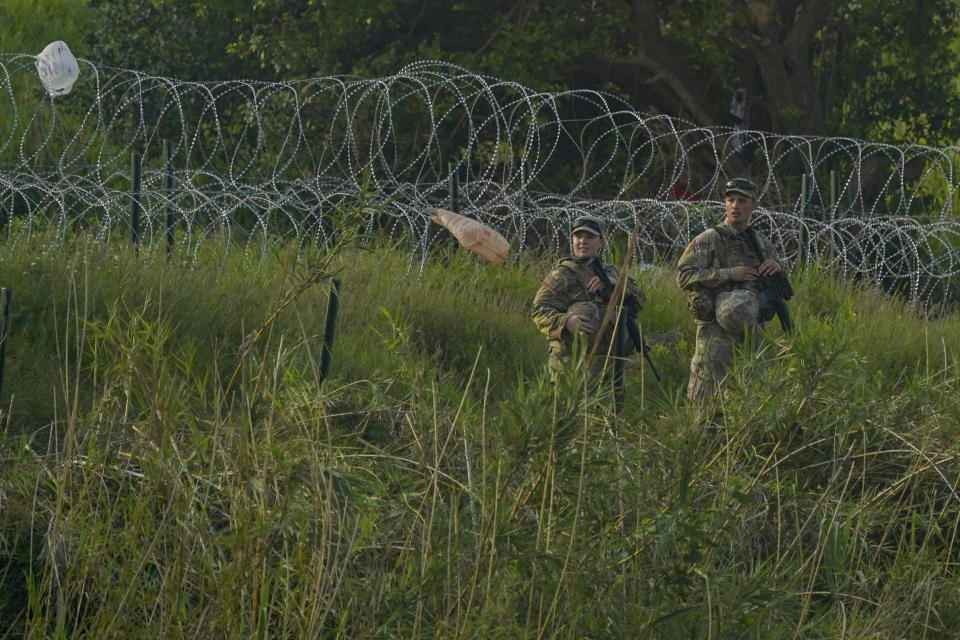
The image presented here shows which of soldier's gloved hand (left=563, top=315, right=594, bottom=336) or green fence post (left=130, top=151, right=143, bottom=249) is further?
green fence post (left=130, top=151, right=143, bottom=249)

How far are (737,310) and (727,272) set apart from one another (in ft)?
0.67

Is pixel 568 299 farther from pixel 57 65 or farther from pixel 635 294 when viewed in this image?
pixel 57 65

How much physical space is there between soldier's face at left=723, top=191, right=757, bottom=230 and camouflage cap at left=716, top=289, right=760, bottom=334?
34 cm

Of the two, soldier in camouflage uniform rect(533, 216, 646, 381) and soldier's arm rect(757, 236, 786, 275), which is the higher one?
soldier's arm rect(757, 236, 786, 275)

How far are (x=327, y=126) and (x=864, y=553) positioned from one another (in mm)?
10274

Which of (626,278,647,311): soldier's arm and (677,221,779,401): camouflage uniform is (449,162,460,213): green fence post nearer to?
(677,221,779,401): camouflage uniform

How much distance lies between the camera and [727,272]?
25.2ft

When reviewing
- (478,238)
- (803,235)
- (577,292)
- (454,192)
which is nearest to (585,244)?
(577,292)

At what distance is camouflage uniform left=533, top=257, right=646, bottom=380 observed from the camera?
24.2ft

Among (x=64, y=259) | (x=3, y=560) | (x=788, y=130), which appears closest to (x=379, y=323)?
(x=64, y=259)

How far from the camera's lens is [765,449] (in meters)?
5.76

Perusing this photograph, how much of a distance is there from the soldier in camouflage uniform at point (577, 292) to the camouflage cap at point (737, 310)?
42 cm

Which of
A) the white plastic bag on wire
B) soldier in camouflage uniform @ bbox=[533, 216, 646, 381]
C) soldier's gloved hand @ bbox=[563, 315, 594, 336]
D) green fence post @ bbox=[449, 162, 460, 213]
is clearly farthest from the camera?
the white plastic bag on wire

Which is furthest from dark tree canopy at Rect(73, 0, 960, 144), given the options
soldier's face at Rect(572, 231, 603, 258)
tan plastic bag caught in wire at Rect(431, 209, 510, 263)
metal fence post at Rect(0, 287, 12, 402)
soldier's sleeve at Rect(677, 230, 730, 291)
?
metal fence post at Rect(0, 287, 12, 402)
